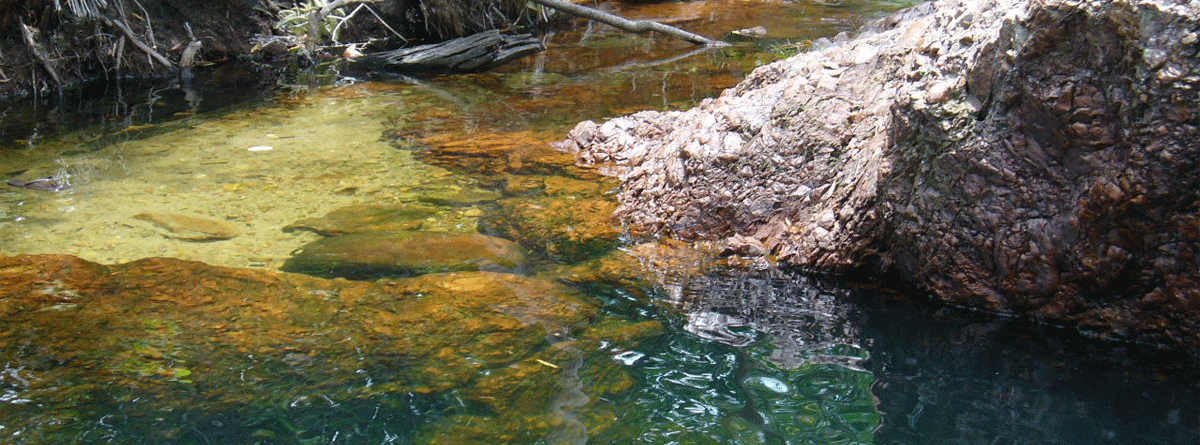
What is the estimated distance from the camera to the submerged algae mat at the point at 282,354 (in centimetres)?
259

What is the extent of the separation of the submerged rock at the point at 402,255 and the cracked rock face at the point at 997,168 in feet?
2.66

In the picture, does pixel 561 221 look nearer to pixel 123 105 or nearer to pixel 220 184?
pixel 220 184

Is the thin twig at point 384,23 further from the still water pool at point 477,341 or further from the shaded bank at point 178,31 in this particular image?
the still water pool at point 477,341

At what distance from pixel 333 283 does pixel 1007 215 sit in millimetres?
2661

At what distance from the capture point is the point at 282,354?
9.91 ft

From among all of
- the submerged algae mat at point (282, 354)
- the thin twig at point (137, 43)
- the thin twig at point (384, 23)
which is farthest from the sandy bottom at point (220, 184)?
the thin twig at point (384, 23)

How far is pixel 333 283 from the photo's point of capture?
12.0ft

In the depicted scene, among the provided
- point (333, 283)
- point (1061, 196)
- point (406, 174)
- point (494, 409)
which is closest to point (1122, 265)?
point (1061, 196)

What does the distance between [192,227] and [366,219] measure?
873 millimetres

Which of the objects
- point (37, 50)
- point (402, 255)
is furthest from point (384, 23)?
point (402, 255)

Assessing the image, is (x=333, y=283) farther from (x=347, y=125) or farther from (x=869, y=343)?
(x=347, y=125)

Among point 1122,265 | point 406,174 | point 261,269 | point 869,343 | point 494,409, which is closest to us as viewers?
point 494,409

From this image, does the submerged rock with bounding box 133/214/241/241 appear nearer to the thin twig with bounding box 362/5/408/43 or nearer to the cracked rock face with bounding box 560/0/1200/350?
the cracked rock face with bounding box 560/0/1200/350

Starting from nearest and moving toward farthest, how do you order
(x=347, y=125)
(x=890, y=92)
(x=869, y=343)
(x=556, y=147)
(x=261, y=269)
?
(x=869, y=343) < (x=261, y=269) < (x=890, y=92) < (x=556, y=147) < (x=347, y=125)
